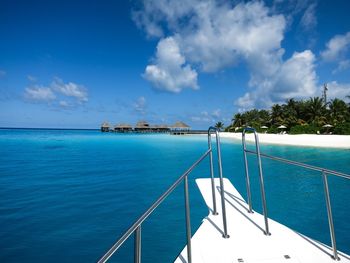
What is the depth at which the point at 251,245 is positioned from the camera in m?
2.42

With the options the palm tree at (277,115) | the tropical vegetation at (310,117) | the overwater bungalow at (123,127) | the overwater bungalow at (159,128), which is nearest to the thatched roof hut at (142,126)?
the overwater bungalow at (159,128)

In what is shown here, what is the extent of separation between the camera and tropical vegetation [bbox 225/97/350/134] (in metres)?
31.0

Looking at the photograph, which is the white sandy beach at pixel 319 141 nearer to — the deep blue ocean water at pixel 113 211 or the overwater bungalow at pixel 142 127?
the deep blue ocean water at pixel 113 211

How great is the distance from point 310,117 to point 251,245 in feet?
130

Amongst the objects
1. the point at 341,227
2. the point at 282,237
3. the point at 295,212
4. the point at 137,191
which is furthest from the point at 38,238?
the point at 341,227

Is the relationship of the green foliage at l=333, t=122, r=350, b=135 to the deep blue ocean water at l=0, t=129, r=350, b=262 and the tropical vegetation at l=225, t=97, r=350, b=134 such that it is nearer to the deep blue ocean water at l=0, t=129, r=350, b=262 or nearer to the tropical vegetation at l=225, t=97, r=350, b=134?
the tropical vegetation at l=225, t=97, r=350, b=134

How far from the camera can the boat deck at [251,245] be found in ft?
7.17

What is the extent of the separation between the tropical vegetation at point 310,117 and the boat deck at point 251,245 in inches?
1188

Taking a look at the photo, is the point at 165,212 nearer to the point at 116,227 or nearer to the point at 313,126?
the point at 116,227

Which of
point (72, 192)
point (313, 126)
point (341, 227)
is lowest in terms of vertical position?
point (341, 227)

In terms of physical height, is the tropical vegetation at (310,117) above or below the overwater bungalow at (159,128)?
below

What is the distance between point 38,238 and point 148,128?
76036 millimetres

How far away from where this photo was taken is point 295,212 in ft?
21.8

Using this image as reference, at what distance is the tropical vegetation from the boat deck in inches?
1188
